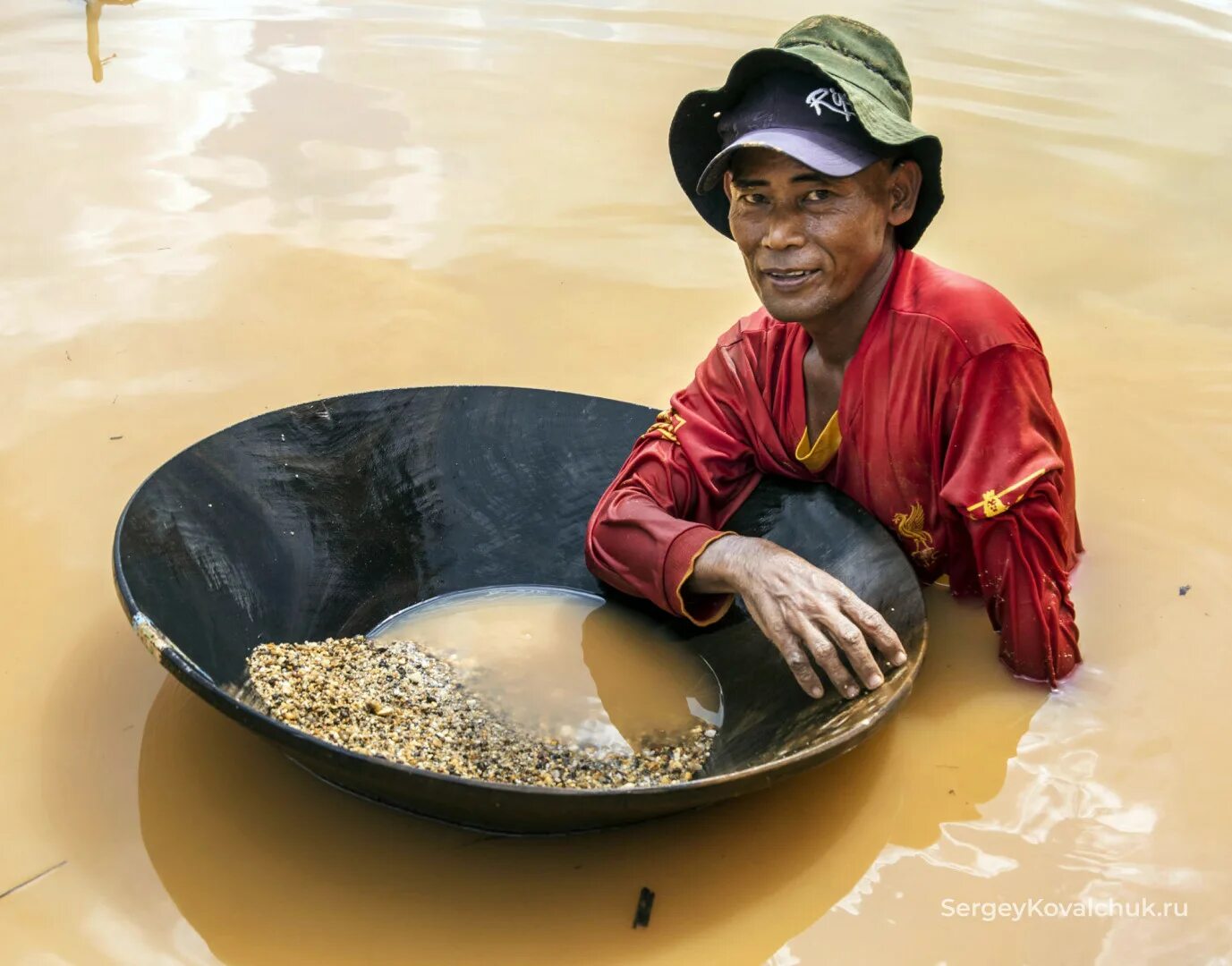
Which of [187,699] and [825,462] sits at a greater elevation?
[825,462]

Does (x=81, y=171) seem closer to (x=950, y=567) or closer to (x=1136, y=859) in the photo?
(x=950, y=567)

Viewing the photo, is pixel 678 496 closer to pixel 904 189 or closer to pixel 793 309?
pixel 793 309

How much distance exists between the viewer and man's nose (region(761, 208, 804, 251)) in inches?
96.6

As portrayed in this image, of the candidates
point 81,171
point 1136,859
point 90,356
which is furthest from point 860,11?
point 1136,859

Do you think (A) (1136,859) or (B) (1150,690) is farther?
(B) (1150,690)

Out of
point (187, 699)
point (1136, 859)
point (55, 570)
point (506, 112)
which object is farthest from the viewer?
point (506, 112)

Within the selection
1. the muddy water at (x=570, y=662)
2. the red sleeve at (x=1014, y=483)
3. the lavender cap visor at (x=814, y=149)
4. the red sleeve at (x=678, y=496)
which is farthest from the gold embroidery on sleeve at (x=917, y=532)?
the lavender cap visor at (x=814, y=149)

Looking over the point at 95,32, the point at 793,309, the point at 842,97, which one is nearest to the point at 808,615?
the point at 793,309

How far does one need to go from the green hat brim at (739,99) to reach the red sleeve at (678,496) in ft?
1.30

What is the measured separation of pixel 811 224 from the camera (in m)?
2.45

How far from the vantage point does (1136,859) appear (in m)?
2.16

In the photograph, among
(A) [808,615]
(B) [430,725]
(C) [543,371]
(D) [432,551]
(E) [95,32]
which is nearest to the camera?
(A) [808,615]

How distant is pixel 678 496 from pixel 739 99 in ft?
2.76

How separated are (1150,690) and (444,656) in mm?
1441
